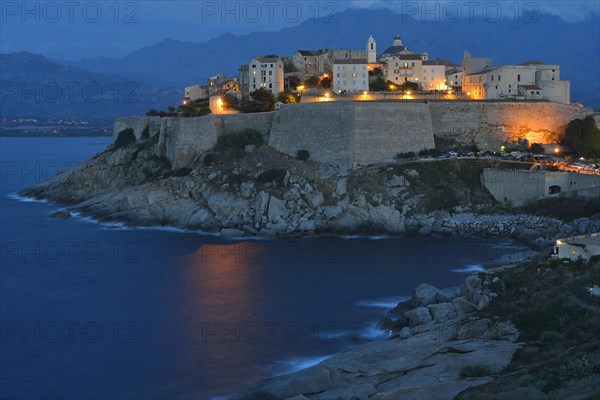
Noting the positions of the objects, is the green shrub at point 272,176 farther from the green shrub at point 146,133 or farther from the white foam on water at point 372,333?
the white foam on water at point 372,333

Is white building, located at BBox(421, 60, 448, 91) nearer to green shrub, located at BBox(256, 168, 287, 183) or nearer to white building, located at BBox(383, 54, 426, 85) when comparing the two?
white building, located at BBox(383, 54, 426, 85)

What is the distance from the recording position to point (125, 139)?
47.8 metres

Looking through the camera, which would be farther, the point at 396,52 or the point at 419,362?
the point at 396,52

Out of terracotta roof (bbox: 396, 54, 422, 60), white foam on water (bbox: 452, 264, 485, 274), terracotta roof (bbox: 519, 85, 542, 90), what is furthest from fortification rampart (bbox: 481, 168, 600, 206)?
terracotta roof (bbox: 396, 54, 422, 60)

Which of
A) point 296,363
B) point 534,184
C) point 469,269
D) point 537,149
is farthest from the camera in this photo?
point 537,149

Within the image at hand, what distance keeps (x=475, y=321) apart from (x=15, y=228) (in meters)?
26.4

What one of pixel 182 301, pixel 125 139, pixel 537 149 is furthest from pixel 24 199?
pixel 537 149

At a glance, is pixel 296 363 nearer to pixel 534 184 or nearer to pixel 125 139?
pixel 534 184

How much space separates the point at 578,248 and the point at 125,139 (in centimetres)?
3223

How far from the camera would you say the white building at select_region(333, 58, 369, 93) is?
4378 centimetres

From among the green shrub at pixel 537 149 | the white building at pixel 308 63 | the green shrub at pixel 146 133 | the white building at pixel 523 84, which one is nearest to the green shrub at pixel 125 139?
the green shrub at pixel 146 133

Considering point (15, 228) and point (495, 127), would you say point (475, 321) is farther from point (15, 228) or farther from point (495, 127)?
point (15, 228)

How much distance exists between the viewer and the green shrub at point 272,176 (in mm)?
36219

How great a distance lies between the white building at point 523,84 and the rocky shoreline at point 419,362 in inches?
951
